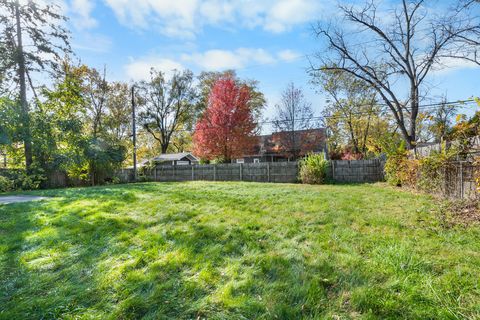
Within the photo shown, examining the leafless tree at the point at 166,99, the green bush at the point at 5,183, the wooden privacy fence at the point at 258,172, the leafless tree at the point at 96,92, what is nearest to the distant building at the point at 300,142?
the wooden privacy fence at the point at 258,172

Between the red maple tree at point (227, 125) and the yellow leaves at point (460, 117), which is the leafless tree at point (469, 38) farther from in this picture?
the red maple tree at point (227, 125)

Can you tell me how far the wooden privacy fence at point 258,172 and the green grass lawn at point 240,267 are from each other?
8.45 meters

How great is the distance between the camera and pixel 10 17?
38.3 feet

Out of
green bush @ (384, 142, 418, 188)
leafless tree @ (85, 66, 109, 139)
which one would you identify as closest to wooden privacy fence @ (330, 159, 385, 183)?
green bush @ (384, 142, 418, 188)

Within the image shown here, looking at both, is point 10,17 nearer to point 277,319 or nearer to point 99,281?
point 99,281

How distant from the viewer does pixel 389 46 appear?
1078 centimetres

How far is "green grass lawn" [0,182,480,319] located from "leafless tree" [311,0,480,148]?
8.72 meters

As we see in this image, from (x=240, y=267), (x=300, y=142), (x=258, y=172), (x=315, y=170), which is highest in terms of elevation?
(x=300, y=142)

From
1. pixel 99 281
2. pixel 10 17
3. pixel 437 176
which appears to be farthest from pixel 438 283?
pixel 10 17

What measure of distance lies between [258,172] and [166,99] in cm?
1586

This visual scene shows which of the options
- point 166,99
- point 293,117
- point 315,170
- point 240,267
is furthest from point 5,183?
point 166,99

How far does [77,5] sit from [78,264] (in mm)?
7809

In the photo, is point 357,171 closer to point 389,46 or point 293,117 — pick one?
point 389,46

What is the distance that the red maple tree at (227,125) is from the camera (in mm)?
15797
